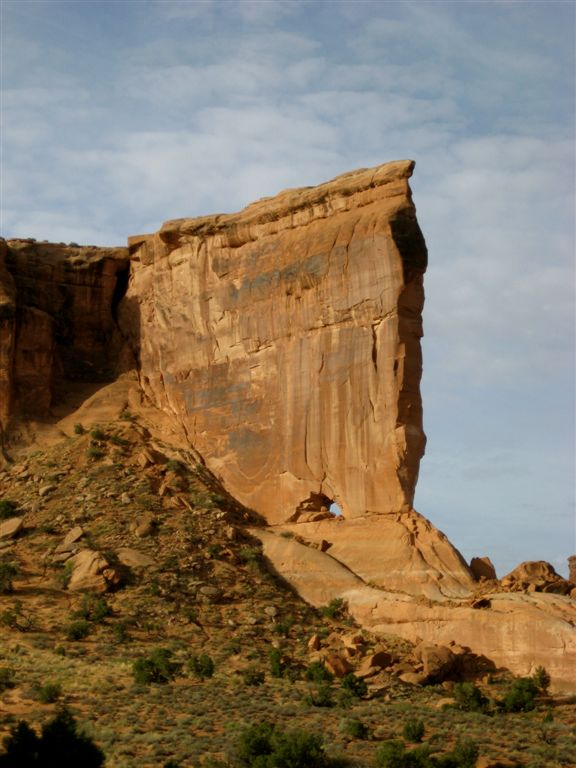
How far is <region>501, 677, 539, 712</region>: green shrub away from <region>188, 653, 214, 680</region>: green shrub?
7725mm

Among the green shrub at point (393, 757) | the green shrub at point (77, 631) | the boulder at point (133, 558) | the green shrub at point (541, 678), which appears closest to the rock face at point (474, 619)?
the green shrub at point (541, 678)

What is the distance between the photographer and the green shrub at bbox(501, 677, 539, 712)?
108ft

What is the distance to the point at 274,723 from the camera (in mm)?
29703

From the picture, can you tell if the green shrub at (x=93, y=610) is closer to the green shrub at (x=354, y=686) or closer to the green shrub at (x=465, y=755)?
the green shrub at (x=354, y=686)

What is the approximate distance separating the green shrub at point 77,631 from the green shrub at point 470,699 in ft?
34.5

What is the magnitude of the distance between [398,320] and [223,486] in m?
9.07

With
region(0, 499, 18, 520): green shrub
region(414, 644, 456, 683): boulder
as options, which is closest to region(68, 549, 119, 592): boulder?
region(0, 499, 18, 520): green shrub

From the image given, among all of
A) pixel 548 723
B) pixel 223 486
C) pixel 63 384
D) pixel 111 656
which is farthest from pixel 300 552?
pixel 63 384

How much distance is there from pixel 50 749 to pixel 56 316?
28004 millimetres

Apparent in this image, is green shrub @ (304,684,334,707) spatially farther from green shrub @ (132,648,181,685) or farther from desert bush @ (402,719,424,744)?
green shrub @ (132,648,181,685)

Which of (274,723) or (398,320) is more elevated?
(398,320)

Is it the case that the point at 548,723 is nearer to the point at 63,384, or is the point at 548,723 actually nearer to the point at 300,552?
the point at 300,552

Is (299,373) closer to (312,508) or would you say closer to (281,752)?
(312,508)

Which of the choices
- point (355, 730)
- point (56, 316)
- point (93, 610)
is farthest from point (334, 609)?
point (56, 316)
